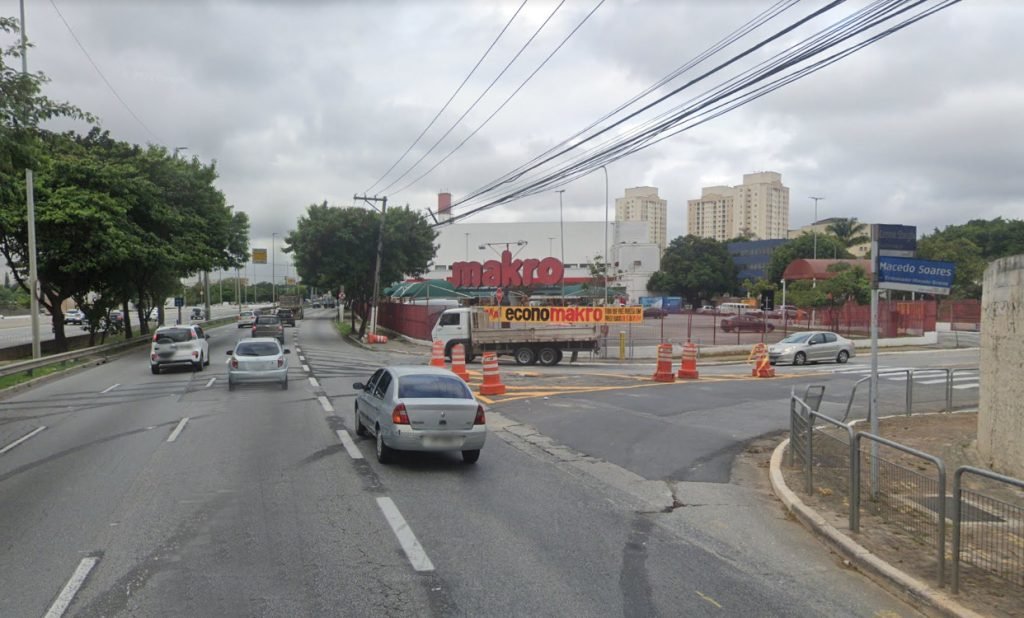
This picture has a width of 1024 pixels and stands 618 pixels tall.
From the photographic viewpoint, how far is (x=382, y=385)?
40.6 feet

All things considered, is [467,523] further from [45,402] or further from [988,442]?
[45,402]

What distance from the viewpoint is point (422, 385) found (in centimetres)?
1165

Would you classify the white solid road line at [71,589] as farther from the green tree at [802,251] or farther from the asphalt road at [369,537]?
the green tree at [802,251]

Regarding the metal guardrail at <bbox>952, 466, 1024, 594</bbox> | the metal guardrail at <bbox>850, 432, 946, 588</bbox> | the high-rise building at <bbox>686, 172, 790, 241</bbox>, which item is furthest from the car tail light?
the high-rise building at <bbox>686, 172, 790, 241</bbox>

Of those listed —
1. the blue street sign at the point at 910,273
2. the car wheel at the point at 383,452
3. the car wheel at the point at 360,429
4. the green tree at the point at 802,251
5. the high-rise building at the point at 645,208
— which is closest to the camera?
the blue street sign at the point at 910,273

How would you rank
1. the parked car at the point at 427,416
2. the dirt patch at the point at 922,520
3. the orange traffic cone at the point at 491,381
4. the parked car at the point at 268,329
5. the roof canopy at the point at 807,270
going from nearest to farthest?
the dirt patch at the point at 922,520 < the parked car at the point at 427,416 < the orange traffic cone at the point at 491,381 < the parked car at the point at 268,329 < the roof canopy at the point at 807,270

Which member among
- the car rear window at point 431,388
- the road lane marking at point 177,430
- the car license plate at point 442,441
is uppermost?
the car rear window at point 431,388

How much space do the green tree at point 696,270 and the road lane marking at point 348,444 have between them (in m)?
93.0

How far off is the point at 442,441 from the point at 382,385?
1.84 m

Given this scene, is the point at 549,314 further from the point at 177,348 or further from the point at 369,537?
the point at 369,537

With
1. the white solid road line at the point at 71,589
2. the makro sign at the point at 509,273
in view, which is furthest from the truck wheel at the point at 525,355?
the white solid road line at the point at 71,589

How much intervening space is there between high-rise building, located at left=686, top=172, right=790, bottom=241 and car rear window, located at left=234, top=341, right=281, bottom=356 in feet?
552

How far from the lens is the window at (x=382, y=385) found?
12078mm

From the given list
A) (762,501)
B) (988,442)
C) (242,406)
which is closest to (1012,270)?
(988,442)
